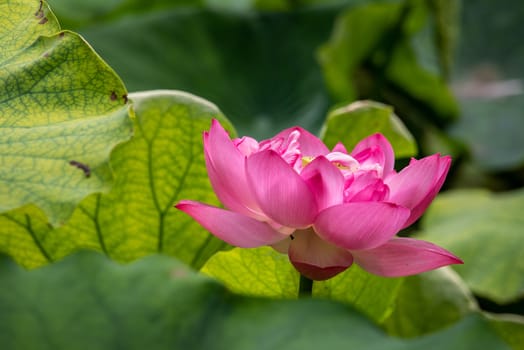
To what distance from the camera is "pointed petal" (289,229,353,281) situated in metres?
0.56

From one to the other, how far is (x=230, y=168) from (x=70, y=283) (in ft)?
0.45

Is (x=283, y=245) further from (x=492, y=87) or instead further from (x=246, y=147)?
(x=492, y=87)

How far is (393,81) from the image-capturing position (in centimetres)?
195

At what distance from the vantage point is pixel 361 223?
1.74ft

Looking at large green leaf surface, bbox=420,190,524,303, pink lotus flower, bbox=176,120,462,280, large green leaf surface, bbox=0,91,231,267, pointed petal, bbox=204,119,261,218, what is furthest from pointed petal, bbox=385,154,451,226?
large green leaf surface, bbox=420,190,524,303

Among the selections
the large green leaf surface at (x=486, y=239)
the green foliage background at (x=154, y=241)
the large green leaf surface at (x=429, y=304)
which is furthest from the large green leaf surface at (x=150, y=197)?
the large green leaf surface at (x=486, y=239)

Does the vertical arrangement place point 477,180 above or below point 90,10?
below

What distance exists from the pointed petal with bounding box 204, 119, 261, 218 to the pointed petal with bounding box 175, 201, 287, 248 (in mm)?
18

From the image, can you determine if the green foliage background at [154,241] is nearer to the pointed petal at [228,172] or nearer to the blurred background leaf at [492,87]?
the pointed petal at [228,172]

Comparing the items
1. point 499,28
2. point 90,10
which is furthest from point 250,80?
A: point 499,28

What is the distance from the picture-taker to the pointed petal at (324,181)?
1.75 feet

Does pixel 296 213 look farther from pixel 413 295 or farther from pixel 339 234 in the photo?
pixel 413 295

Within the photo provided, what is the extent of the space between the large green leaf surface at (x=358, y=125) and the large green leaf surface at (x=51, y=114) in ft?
1.10

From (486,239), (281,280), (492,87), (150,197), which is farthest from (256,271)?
(492,87)
